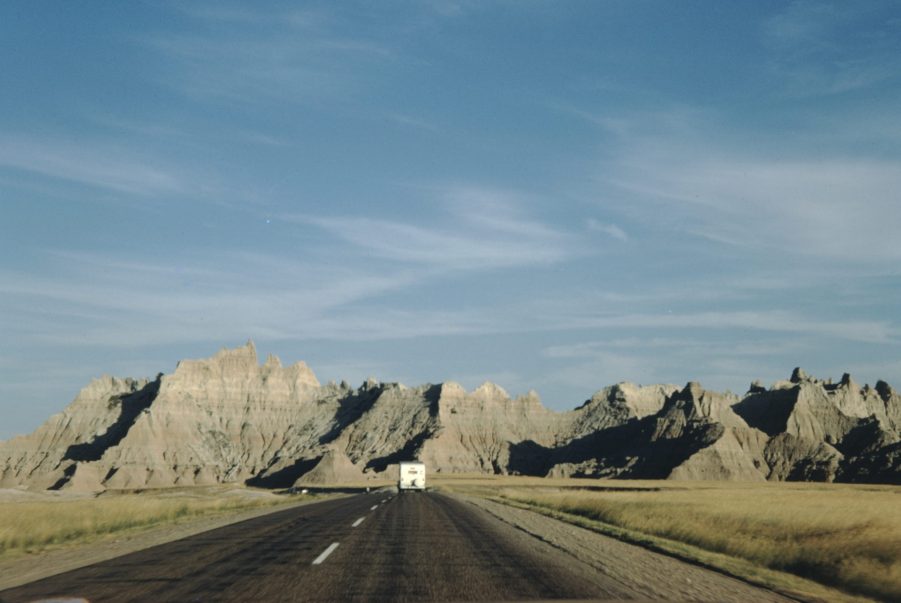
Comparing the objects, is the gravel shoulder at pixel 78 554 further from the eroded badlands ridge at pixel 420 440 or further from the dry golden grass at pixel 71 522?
the eroded badlands ridge at pixel 420 440

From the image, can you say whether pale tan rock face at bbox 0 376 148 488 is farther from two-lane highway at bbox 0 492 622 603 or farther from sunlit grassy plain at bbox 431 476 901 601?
two-lane highway at bbox 0 492 622 603

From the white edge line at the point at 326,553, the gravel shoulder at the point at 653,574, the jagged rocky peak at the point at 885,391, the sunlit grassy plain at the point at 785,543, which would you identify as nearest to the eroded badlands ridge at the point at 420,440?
the jagged rocky peak at the point at 885,391

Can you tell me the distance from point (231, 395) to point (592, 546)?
7484 inches

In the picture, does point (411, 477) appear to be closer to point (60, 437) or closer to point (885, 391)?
point (60, 437)

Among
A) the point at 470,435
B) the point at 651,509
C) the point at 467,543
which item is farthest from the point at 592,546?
the point at 470,435

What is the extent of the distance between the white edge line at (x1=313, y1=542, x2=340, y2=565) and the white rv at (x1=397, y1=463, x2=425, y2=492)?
52.2m

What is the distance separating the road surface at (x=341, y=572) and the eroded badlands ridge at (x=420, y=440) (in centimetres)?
12186

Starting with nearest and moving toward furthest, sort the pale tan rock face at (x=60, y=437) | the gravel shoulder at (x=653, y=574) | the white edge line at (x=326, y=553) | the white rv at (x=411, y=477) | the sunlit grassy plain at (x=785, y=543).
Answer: the gravel shoulder at (x=653, y=574)
the sunlit grassy plain at (x=785, y=543)
the white edge line at (x=326, y=553)
the white rv at (x=411, y=477)
the pale tan rock face at (x=60, y=437)

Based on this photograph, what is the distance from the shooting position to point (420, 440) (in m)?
178

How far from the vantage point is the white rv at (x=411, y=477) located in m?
68.4

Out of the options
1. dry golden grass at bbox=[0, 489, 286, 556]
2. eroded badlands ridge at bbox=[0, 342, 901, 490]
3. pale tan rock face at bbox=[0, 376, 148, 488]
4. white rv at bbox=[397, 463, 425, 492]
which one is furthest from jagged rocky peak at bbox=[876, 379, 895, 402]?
dry golden grass at bbox=[0, 489, 286, 556]

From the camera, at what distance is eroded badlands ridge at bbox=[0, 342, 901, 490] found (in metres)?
140

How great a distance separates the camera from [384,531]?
20.9 metres

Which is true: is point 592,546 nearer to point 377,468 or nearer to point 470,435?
point 377,468
